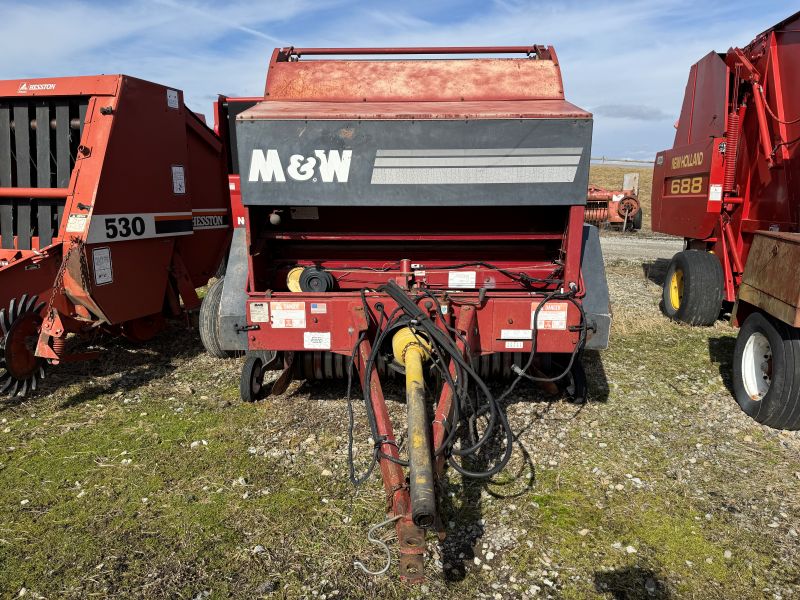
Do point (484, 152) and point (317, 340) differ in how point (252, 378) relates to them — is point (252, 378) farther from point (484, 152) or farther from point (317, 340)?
point (484, 152)

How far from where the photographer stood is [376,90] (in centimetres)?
392

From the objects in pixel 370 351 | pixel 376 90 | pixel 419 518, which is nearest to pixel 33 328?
pixel 370 351

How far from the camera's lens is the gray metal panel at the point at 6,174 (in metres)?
4.62

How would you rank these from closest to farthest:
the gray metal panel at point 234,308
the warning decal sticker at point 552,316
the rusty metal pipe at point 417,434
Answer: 1. the rusty metal pipe at point 417,434
2. the warning decal sticker at point 552,316
3. the gray metal panel at point 234,308

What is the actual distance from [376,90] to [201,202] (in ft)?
8.39

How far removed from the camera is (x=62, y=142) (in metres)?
4.56

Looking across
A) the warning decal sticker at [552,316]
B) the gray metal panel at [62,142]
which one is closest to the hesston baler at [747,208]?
the warning decal sticker at [552,316]

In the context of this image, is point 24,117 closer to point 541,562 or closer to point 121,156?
point 121,156

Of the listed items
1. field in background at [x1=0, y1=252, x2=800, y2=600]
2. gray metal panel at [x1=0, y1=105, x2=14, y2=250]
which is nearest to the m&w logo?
field in background at [x1=0, y1=252, x2=800, y2=600]

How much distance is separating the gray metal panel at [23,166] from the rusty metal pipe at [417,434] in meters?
3.31

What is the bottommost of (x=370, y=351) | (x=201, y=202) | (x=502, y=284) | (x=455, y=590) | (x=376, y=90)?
(x=455, y=590)

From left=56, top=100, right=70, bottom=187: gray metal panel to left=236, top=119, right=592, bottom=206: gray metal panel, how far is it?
7.24ft

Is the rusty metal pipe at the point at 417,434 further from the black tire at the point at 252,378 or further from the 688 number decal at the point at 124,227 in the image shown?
the 688 number decal at the point at 124,227

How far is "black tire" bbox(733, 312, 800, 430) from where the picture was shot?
3.61 meters
